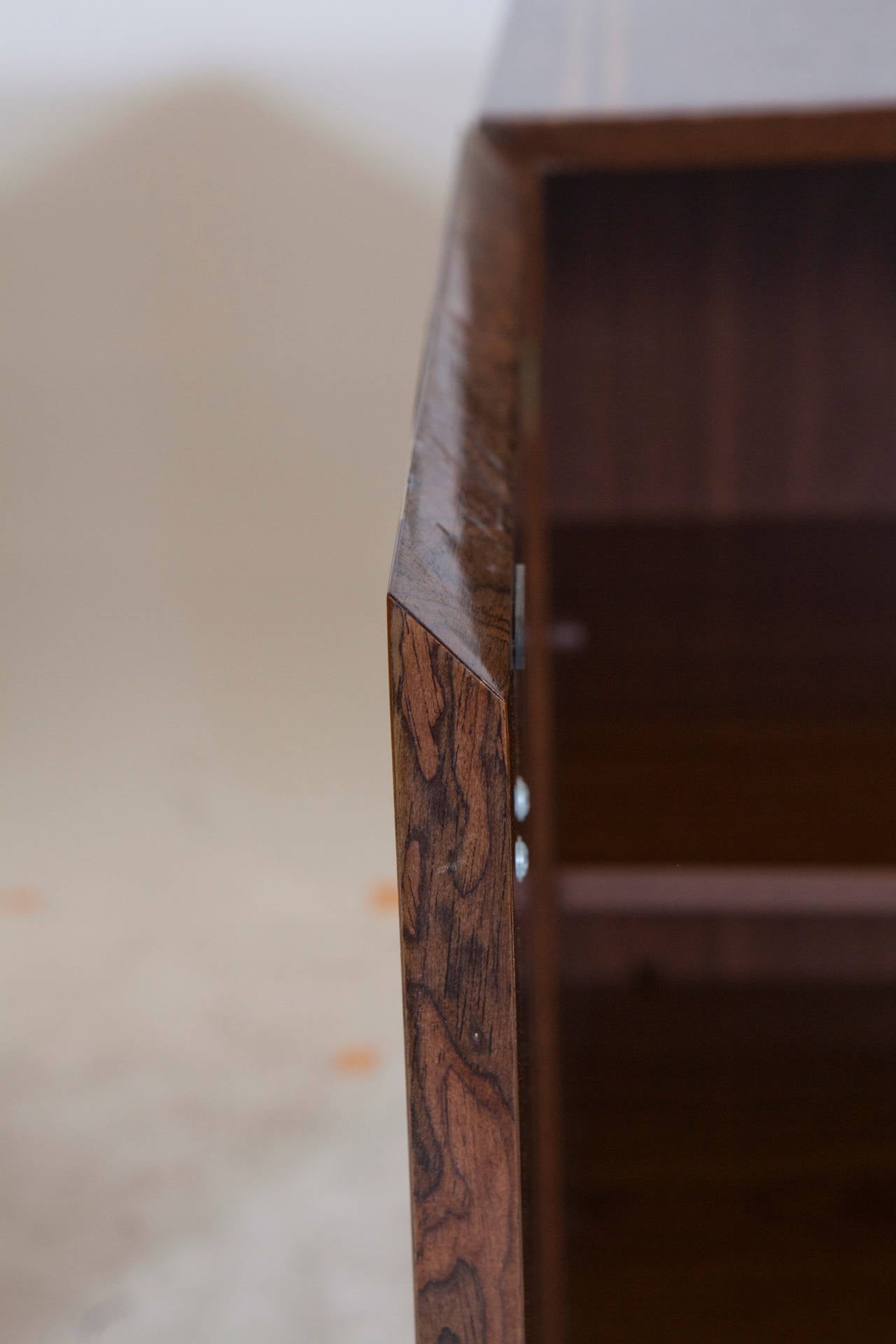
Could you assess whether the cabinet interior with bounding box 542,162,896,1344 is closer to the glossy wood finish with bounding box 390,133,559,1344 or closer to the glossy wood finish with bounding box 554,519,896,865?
the glossy wood finish with bounding box 554,519,896,865

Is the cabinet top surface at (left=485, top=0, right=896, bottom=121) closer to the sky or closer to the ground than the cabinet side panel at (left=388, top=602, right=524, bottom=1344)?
closer to the sky

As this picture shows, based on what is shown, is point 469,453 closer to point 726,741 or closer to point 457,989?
point 457,989

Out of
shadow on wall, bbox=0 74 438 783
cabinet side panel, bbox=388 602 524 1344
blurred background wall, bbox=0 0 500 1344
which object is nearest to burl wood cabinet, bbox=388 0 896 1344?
cabinet side panel, bbox=388 602 524 1344

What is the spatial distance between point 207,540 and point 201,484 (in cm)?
7

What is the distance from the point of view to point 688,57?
2.64 feet

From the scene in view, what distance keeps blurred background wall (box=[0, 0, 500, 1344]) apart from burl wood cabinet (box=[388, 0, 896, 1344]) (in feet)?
0.99

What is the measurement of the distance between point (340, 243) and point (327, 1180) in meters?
1.08

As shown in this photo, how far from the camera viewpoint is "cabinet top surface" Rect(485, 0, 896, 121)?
2.31 feet

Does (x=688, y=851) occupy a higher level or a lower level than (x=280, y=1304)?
higher

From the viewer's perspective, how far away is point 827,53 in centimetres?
78

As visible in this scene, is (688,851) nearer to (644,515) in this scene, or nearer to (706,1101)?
(706,1101)

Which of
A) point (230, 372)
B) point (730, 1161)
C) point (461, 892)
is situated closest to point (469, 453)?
point (461, 892)

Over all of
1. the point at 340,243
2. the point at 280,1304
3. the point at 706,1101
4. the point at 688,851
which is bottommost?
the point at 280,1304

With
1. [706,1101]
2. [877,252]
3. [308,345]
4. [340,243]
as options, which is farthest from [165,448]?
[706,1101]
